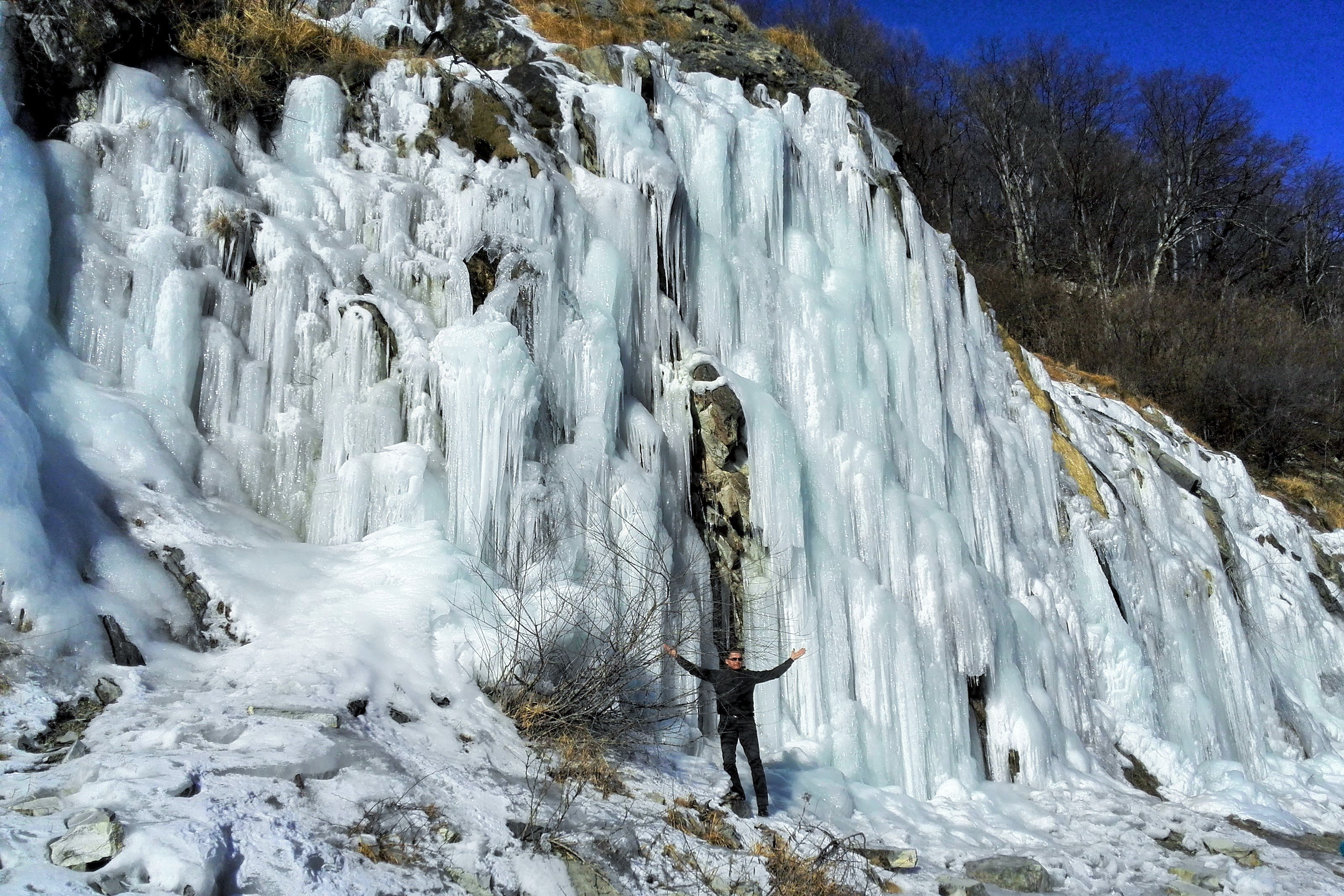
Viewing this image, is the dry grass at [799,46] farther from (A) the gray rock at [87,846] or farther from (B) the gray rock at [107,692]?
(A) the gray rock at [87,846]

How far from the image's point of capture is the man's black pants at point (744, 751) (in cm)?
585

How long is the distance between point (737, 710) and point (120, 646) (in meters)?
3.43

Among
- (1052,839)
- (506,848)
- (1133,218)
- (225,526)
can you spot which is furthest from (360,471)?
(1133,218)

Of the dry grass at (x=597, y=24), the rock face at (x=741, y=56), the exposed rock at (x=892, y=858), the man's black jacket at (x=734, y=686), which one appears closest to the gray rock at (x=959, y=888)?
the exposed rock at (x=892, y=858)

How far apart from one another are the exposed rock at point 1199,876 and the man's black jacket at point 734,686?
3.17 m

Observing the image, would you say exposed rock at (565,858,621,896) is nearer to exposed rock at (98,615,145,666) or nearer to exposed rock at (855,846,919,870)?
exposed rock at (855,846,919,870)

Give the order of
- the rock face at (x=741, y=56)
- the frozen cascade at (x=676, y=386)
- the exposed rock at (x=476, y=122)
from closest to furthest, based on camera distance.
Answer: the frozen cascade at (x=676, y=386), the exposed rock at (x=476, y=122), the rock face at (x=741, y=56)

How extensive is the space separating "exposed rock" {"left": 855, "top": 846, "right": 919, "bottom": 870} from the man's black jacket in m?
1.02

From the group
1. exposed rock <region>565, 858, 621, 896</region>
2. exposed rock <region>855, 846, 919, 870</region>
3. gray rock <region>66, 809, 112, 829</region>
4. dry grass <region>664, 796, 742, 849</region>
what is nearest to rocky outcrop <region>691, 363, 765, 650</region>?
exposed rock <region>855, 846, 919, 870</region>

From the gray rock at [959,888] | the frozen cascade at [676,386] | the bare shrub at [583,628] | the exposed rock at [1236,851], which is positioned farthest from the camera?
the exposed rock at [1236,851]

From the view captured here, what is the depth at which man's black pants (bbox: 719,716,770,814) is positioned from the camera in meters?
5.85

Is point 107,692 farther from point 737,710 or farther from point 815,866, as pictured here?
point 815,866

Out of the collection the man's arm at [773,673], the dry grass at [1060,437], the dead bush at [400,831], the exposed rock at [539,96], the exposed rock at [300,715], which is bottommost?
the dead bush at [400,831]

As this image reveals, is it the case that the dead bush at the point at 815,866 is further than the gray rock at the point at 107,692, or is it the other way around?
the dead bush at the point at 815,866
